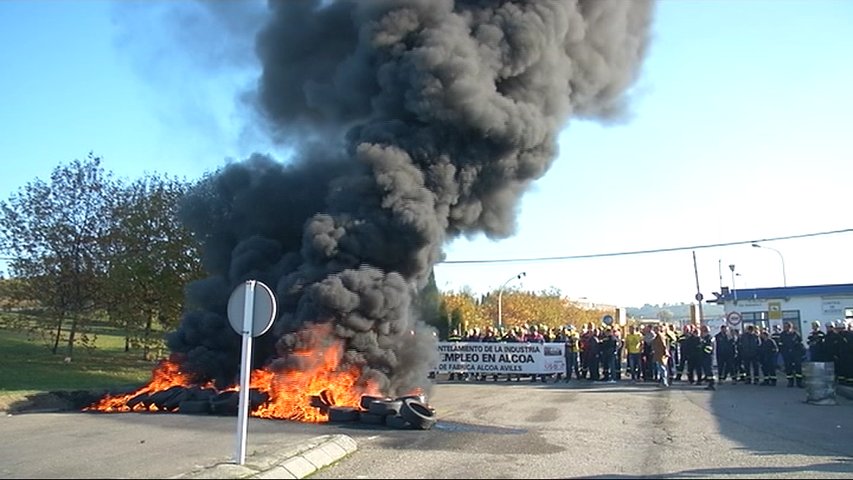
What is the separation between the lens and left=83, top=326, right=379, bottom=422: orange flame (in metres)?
12.3

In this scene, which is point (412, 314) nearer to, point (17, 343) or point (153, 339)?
point (153, 339)

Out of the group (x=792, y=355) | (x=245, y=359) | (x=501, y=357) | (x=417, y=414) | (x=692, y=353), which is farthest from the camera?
(x=501, y=357)

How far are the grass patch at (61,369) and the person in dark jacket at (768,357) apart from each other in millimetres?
16492

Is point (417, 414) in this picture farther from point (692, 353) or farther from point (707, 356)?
point (692, 353)

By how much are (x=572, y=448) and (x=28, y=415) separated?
31.8 ft

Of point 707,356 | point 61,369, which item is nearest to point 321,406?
point 707,356

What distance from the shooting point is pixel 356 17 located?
17328mm

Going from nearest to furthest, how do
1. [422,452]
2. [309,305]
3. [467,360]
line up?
[422,452] < [309,305] < [467,360]

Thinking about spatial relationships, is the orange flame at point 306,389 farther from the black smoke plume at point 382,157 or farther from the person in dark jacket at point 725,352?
the person in dark jacket at point 725,352

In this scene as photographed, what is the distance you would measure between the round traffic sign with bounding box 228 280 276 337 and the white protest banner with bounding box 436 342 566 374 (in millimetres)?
14531

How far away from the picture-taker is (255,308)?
310 inches

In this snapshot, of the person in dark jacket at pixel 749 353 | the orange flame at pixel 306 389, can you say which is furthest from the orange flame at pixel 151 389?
the person in dark jacket at pixel 749 353

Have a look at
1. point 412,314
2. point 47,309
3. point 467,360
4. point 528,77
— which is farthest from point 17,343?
point 528,77

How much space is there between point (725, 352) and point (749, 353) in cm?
67
